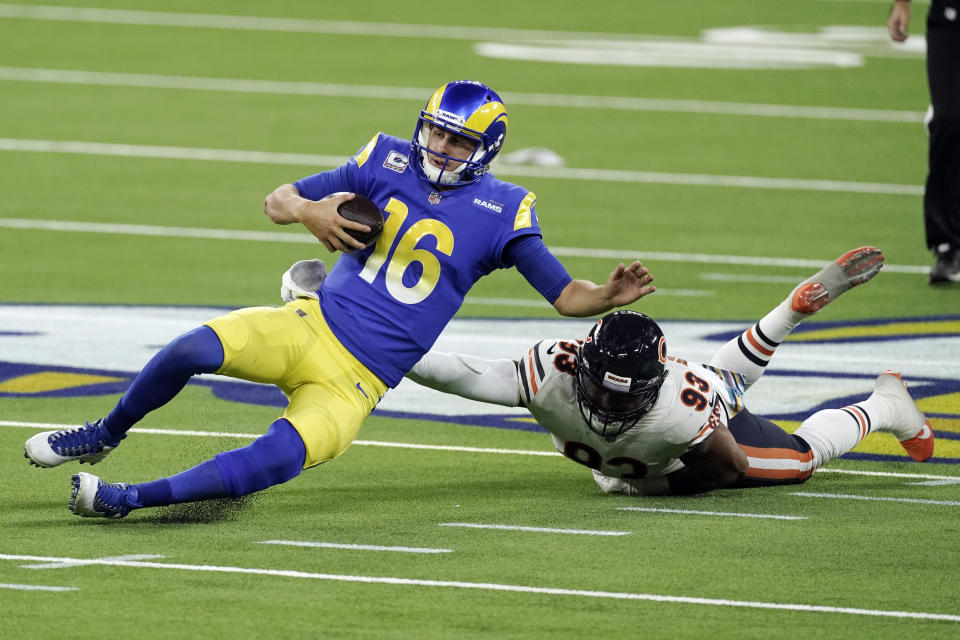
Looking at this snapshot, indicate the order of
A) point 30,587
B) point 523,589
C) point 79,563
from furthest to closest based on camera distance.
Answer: point 79,563 → point 523,589 → point 30,587

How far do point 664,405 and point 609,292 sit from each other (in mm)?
498

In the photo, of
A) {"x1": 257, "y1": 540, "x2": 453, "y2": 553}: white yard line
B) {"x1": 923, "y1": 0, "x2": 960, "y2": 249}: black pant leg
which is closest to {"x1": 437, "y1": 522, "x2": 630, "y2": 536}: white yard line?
{"x1": 257, "y1": 540, "x2": 453, "y2": 553}: white yard line

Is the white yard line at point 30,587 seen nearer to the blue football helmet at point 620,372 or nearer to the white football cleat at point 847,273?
the blue football helmet at point 620,372

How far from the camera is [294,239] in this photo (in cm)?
1201

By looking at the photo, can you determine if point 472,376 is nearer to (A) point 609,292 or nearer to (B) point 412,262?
(B) point 412,262

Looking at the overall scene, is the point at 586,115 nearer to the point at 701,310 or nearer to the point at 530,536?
the point at 701,310

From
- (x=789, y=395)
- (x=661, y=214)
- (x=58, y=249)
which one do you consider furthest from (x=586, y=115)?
(x=789, y=395)

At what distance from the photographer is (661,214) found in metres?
12.9

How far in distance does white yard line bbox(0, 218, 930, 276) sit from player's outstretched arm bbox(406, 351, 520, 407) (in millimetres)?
4723

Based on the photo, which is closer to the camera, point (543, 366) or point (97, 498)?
point (97, 498)

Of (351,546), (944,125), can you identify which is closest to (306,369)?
(351,546)

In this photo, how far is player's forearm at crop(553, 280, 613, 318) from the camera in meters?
Answer: 5.96

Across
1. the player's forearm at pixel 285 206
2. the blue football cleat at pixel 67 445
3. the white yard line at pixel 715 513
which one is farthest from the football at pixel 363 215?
the white yard line at pixel 715 513

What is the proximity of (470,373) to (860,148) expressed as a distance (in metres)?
9.77
